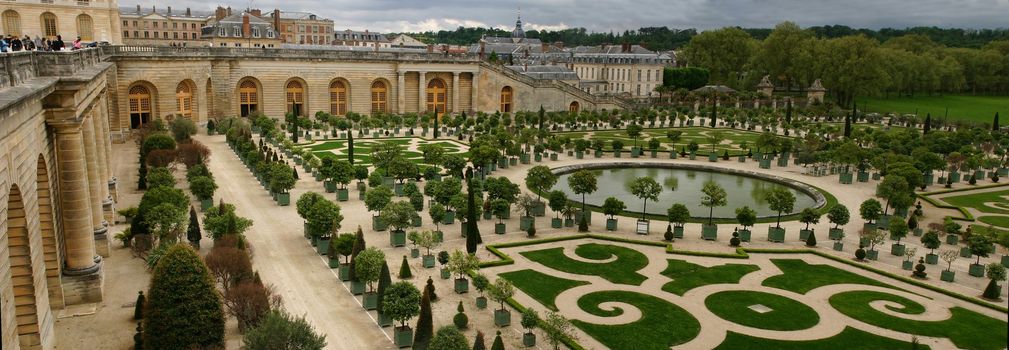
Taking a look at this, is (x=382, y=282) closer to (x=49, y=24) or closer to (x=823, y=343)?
(x=823, y=343)

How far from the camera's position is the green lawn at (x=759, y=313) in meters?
23.0

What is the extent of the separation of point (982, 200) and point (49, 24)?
2268 inches

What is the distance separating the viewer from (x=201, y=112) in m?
63.2

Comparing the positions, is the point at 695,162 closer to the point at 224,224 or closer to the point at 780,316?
the point at 780,316

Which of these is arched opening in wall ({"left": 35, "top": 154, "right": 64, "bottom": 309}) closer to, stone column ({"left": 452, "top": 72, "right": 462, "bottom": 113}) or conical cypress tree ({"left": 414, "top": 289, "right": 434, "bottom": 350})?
conical cypress tree ({"left": 414, "top": 289, "right": 434, "bottom": 350})

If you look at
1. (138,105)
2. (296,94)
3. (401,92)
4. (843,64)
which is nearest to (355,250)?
(138,105)

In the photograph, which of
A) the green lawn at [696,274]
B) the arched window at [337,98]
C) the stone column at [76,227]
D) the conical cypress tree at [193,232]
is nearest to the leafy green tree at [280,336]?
the stone column at [76,227]

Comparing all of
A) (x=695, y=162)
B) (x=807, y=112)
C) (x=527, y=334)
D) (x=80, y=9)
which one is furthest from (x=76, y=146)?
(x=807, y=112)

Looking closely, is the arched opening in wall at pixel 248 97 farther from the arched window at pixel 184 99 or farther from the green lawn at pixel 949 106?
the green lawn at pixel 949 106

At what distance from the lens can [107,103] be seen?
155 feet

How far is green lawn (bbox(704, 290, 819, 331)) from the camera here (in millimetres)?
22984

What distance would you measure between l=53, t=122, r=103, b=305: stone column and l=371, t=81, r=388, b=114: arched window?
53.9 metres

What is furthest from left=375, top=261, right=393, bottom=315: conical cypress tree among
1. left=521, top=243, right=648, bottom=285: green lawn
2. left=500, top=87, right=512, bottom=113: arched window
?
left=500, top=87, right=512, bottom=113: arched window

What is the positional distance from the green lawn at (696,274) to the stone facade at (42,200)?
18.5m
